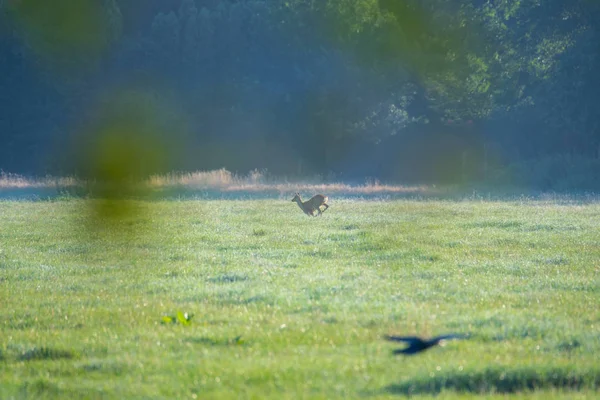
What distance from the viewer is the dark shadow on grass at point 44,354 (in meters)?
8.35

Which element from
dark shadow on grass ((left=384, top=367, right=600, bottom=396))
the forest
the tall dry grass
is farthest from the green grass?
the forest

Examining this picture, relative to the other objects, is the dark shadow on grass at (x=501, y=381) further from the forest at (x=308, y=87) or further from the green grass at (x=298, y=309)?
the forest at (x=308, y=87)

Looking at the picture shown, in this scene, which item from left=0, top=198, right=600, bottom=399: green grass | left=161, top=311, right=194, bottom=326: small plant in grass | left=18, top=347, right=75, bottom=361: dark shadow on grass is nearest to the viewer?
left=0, top=198, right=600, bottom=399: green grass

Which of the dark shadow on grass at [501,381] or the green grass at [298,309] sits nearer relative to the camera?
the dark shadow on grass at [501,381]

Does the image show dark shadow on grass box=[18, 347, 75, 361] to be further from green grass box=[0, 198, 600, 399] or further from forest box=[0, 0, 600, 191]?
forest box=[0, 0, 600, 191]

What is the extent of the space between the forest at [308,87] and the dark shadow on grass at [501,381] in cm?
4082

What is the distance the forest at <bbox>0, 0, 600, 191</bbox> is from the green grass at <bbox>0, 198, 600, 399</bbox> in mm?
30177

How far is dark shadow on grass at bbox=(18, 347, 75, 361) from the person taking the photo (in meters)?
8.35

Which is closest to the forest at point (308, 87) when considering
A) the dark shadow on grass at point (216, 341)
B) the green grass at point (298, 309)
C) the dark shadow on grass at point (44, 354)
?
the green grass at point (298, 309)

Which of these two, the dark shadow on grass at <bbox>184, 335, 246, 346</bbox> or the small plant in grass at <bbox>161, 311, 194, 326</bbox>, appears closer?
the dark shadow on grass at <bbox>184, 335, 246, 346</bbox>

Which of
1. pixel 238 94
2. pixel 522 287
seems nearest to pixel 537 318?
pixel 522 287

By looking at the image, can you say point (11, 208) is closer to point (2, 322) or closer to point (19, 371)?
point (2, 322)

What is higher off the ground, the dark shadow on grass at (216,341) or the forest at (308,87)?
the forest at (308,87)

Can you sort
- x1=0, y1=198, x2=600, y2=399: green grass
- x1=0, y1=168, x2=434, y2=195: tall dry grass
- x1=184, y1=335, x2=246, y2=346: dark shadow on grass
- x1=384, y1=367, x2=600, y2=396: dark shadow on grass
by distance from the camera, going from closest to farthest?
x1=384, y1=367, x2=600, y2=396: dark shadow on grass
x1=0, y1=198, x2=600, y2=399: green grass
x1=184, y1=335, x2=246, y2=346: dark shadow on grass
x1=0, y1=168, x2=434, y2=195: tall dry grass
